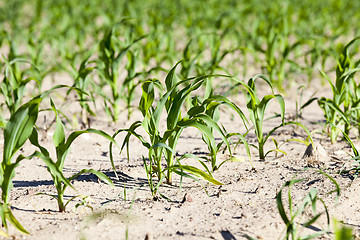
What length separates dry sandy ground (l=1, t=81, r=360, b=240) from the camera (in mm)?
2182

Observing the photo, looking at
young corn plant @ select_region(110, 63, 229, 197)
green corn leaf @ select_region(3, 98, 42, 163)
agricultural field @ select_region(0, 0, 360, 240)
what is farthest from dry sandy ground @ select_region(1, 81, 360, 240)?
green corn leaf @ select_region(3, 98, 42, 163)

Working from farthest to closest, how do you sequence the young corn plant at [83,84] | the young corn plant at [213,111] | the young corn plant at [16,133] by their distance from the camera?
the young corn plant at [83,84] < the young corn plant at [213,111] < the young corn plant at [16,133]

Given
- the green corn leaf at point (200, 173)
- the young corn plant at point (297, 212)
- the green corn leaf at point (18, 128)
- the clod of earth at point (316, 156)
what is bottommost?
the young corn plant at point (297, 212)

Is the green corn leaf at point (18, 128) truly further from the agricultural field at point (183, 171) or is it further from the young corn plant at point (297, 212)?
the young corn plant at point (297, 212)

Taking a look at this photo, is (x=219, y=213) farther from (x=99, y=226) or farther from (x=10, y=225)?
(x=10, y=225)

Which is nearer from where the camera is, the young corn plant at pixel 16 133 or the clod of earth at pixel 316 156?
the young corn plant at pixel 16 133

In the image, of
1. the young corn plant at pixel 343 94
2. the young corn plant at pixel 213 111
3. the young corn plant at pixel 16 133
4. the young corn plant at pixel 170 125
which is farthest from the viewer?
the young corn plant at pixel 343 94

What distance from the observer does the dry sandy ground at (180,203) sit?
Result: 218 cm

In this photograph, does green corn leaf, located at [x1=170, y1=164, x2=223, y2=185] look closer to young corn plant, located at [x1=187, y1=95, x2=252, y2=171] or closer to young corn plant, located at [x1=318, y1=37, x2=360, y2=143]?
young corn plant, located at [x1=187, y1=95, x2=252, y2=171]

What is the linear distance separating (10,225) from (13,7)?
6.36 m

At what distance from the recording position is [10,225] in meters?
2.23

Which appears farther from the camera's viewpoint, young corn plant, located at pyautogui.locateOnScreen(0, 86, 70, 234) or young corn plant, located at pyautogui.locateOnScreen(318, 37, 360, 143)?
young corn plant, located at pyautogui.locateOnScreen(318, 37, 360, 143)

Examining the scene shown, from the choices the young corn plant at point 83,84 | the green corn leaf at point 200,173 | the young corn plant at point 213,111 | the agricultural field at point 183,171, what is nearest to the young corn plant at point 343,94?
the agricultural field at point 183,171

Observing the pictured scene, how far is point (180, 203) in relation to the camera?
97.0 inches
